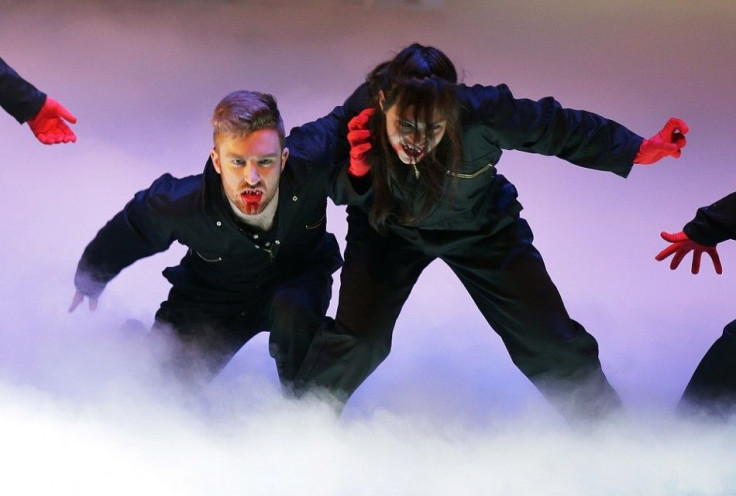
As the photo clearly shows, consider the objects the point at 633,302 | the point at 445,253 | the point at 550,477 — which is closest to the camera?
the point at 550,477

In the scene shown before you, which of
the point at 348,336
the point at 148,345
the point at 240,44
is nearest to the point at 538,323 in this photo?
the point at 348,336

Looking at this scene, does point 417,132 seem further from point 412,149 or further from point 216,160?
point 216,160

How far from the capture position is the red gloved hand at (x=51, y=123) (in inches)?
92.1

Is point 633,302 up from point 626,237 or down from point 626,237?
down

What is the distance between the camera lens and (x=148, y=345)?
235 cm

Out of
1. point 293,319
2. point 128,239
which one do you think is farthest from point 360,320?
point 128,239

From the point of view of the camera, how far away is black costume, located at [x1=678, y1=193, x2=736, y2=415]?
214cm

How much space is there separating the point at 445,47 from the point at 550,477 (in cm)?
194

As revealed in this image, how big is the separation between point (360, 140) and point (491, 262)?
403 millimetres

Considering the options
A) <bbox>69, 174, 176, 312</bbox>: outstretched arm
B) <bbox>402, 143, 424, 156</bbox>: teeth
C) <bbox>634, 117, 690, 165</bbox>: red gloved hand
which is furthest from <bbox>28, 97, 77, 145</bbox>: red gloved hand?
<bbox>634, 117, 690, 165</bbox>: red gloved hand

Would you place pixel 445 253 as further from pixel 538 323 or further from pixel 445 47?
pixel 445 47

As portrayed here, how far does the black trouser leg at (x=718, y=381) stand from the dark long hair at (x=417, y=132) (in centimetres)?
67

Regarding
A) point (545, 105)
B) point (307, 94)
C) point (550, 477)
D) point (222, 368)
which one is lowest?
point (550, 477)

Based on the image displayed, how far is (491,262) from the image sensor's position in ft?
7.16
